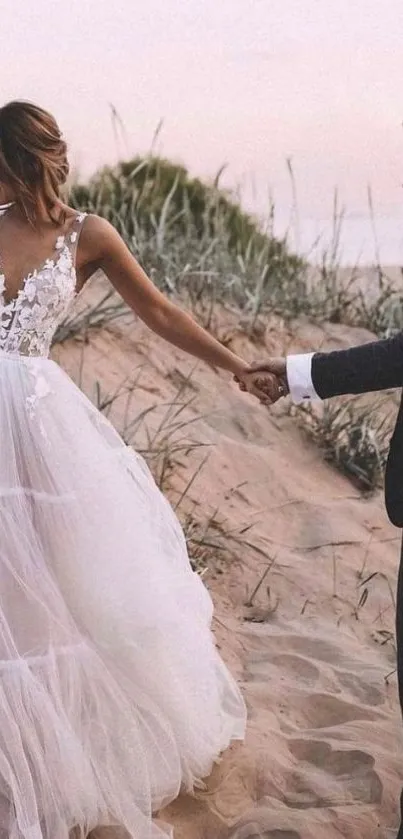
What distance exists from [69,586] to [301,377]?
69 cm

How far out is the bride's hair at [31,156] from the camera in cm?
236

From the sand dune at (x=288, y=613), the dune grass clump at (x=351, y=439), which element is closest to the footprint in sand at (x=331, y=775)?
the sand dune at (x=288, y=613)

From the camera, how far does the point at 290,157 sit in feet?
17.9

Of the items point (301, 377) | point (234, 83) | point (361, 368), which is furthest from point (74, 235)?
point (234, 83)

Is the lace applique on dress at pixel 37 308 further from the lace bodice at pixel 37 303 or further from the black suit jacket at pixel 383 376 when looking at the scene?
the black suit jacket at pixel 383 376

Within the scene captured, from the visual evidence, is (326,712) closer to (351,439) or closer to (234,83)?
(351,439)

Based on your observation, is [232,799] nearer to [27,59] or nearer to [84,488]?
[84,488]

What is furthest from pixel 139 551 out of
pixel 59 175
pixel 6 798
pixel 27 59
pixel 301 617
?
pixel 27 59

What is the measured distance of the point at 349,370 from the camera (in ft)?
7.83

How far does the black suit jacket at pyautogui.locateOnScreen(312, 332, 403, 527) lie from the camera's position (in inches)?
90.4

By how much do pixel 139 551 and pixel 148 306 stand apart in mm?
613

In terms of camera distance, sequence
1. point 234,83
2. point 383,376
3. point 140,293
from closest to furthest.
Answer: point 383,376
point 140,293
point 234,83

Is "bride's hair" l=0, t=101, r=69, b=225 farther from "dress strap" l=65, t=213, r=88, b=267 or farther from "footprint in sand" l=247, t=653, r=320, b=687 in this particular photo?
"footprint in sand" l=247, t=653, r=320, b=687

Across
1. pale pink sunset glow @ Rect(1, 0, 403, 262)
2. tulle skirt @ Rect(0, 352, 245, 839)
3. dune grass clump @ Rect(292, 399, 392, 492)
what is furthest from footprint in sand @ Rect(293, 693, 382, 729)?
pale pink sunset glow @ Rect(1, 0, 403, 262)
